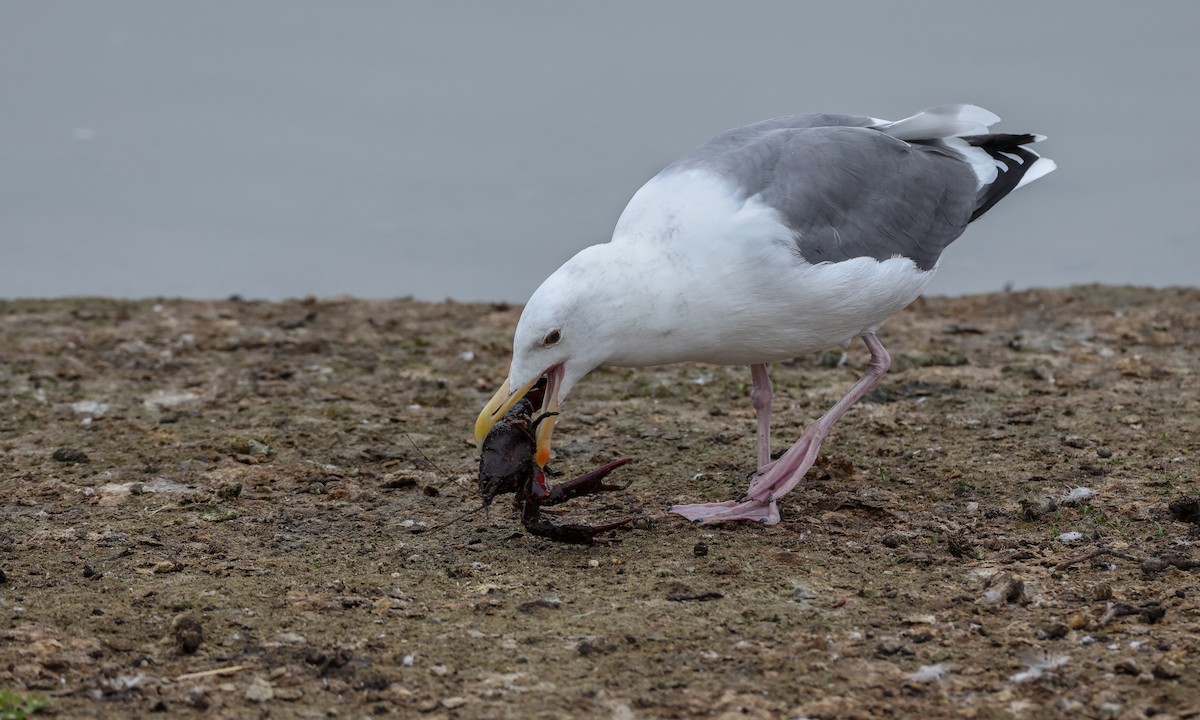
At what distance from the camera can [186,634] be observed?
394 cm

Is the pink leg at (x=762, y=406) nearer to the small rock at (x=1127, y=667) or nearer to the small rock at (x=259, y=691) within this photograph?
the small rock at (x=1127, y=667)

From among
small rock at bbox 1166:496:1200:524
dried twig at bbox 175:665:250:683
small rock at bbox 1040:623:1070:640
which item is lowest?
dried twig at bbox 175:665:250:683

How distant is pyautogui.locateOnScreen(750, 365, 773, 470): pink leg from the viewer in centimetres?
586

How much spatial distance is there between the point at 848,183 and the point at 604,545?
1774mm

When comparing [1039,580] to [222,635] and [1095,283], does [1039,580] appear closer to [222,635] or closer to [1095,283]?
[222,635]

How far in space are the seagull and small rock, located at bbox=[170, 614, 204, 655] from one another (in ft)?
4.17

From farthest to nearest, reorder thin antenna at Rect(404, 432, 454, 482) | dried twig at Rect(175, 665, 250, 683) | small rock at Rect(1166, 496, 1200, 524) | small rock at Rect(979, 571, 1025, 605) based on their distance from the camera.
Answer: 1. thin antenna at Rect(404, 432, 454, 482)
2. small rock at Rect(1166, 496, 1200, 524)
3. small rock at Rect(979, 571, 1025, 605)
4. dried twig at Rect(175, 665, 250, 683)

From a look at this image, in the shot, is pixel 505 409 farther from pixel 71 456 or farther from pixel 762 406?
pixel 71 456

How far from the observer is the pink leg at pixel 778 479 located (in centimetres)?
529

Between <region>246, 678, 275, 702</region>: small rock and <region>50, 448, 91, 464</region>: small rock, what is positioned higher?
<region>50, 448, 91, 464</region>: small rock

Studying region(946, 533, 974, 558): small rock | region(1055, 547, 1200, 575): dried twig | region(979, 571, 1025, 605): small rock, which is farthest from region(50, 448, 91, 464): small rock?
region(1055, 547, 1200, 575): dried twig

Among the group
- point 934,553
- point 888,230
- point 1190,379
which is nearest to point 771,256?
point 888,230

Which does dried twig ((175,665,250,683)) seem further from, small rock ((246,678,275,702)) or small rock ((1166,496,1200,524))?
small rock ((1166,496,1200,524))

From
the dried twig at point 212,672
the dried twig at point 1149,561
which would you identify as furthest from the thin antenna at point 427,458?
the dried twig at point 1149,561
